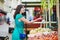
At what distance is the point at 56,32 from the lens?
3.92 metres

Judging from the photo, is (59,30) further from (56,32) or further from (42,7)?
(42,7)

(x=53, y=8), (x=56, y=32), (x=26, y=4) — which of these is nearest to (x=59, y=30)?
(x=56, y=32)

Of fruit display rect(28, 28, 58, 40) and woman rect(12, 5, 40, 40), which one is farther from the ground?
woman rect(12, 5, 40, 40)

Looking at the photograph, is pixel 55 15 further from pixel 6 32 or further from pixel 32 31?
pixel 6 32

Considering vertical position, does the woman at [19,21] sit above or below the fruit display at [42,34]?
above

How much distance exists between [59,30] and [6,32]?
0.86 metres

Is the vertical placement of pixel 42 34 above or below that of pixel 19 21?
below

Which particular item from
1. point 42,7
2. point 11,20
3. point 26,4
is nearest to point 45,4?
point 42,7

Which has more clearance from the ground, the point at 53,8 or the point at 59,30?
the point at 53,8

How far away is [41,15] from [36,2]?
8.8 inches

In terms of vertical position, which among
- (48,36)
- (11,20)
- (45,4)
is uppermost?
(45,4)

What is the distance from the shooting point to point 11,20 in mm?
3941

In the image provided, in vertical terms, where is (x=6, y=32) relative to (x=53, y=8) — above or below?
below

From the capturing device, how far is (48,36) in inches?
154
